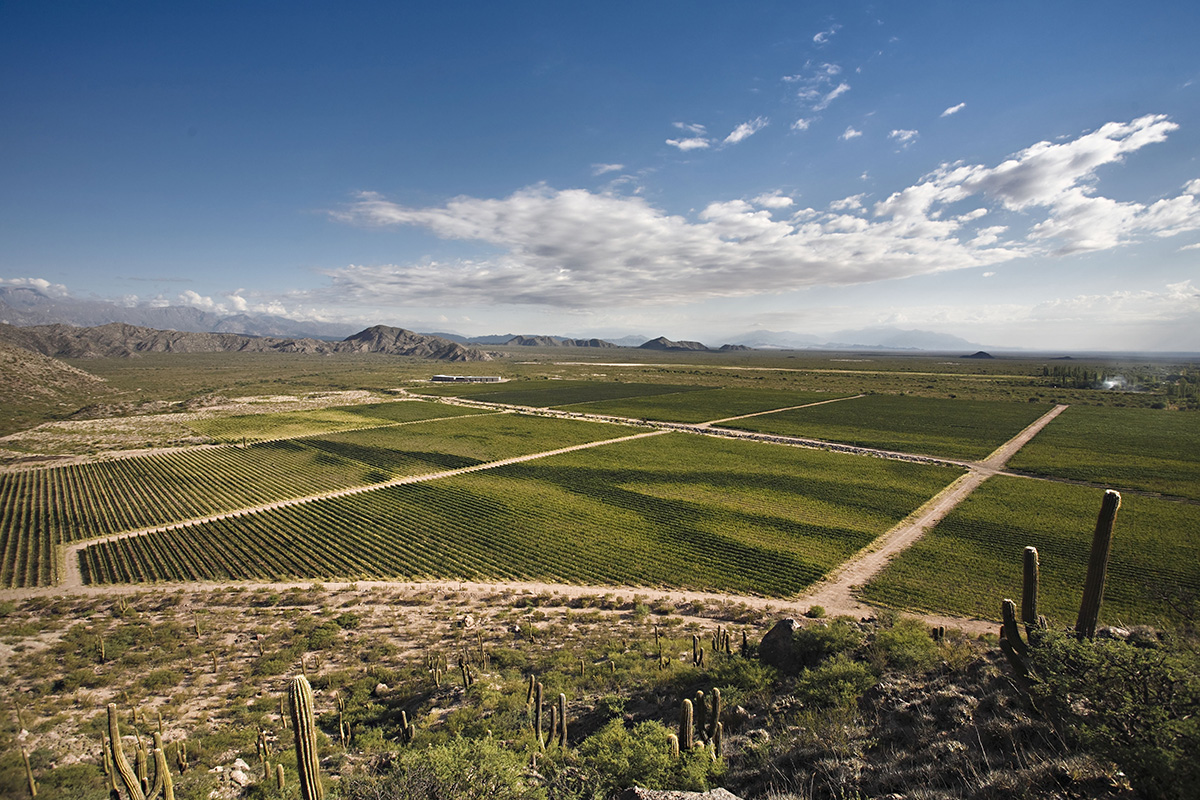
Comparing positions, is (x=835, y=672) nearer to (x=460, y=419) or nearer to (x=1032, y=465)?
(x=1032, y=465)

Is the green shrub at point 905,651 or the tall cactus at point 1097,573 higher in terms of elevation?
the tall cactus at point 1097,573

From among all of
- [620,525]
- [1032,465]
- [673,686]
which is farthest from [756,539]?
[1032,465]

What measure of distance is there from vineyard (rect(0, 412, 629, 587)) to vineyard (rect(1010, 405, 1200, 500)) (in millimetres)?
59661

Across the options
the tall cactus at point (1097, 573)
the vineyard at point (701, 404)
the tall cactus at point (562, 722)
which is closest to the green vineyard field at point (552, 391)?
the vineyard at point (701, 404)

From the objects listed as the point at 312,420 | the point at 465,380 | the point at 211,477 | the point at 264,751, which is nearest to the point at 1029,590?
the point at 264,751

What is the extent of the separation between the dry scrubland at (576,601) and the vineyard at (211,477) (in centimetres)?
51

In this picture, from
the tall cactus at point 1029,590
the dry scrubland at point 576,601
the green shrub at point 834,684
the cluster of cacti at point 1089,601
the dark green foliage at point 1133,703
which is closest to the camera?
the dark green foliage at point 1133,703

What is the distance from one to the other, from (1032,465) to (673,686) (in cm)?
6366

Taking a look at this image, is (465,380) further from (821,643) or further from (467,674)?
(821,643)

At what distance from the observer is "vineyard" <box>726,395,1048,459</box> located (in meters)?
70.2

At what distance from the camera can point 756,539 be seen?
122 feet

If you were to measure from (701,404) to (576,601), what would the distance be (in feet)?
304

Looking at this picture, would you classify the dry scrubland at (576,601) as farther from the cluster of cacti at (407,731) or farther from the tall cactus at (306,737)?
the tall cactus at (306,737)

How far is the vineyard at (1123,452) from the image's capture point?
51.3m
